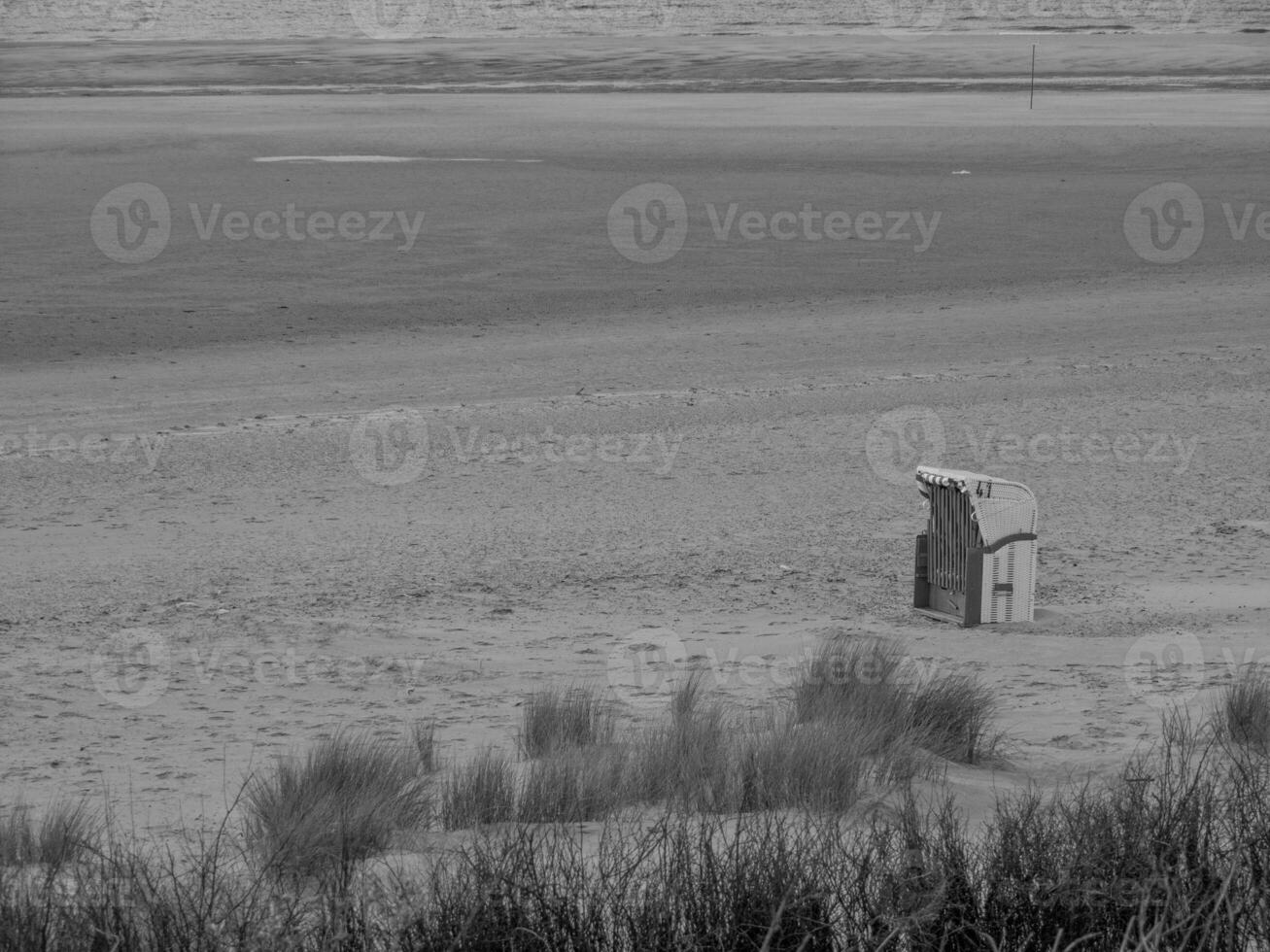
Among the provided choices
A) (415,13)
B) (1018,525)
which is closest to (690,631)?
(1018,525)

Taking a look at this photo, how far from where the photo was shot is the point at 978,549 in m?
8.03

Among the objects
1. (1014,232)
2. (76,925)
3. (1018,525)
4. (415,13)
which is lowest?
(76,925)

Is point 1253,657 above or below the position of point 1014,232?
below

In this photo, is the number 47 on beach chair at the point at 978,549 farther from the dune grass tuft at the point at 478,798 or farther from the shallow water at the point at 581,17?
the shallow water at the point at 581,17

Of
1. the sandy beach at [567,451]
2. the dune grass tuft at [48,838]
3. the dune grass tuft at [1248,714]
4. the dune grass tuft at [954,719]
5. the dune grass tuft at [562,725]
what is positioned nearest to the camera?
the dune grass tuft at [48,838]

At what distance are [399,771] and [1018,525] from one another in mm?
3713

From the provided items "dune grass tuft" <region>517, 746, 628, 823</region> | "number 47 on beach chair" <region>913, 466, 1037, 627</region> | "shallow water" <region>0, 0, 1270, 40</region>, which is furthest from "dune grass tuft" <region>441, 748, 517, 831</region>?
"shallow water" <region>0, 0, 1270, 40</region>

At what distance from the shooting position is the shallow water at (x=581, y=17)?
76.3 metres

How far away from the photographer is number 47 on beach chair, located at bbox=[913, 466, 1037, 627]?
8070mm

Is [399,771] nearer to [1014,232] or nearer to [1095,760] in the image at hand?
[1095,760]

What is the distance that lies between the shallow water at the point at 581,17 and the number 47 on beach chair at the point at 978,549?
69.5 m

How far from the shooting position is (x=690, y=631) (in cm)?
835

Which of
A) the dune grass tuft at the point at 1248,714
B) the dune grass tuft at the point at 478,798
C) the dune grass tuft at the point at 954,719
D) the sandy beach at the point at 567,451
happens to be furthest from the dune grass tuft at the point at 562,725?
the dune grass tuft at the point at 1248,714

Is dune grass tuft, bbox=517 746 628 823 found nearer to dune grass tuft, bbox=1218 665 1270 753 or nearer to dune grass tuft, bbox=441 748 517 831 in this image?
dune grass tuft, bbox=441 748 517 831
